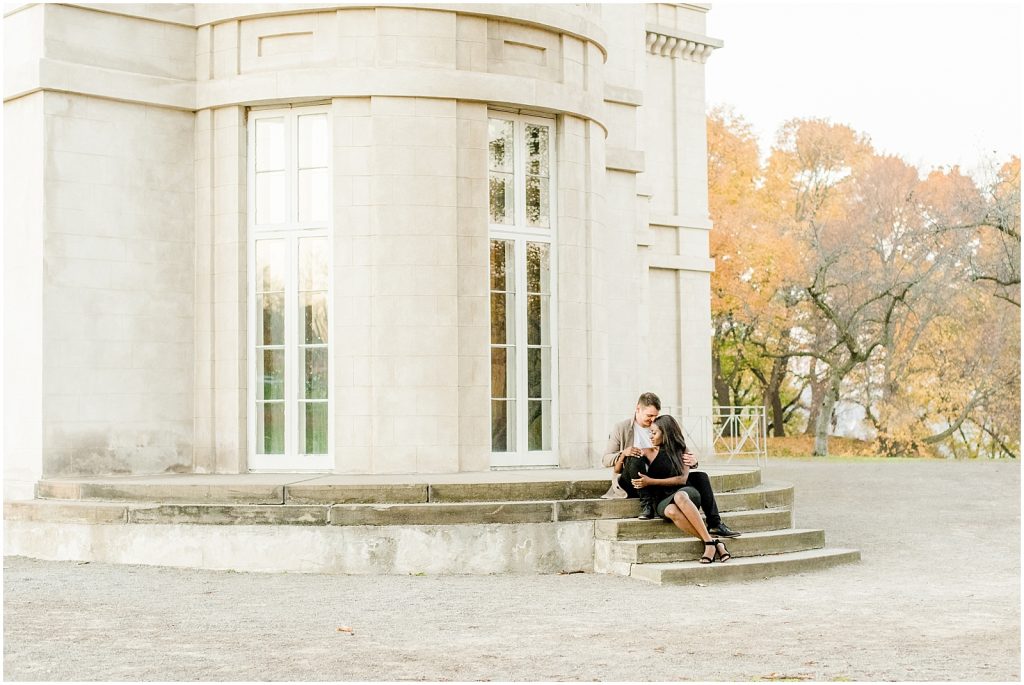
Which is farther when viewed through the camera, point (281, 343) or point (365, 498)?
point (281, 343)

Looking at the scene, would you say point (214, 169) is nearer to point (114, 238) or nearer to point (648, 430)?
point (114, 238)

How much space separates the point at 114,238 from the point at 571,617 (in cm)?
662

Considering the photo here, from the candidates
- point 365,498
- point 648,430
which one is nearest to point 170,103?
point 365,498

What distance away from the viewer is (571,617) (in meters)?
7.89

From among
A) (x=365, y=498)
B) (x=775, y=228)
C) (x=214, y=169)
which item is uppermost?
(x=775, y=228)

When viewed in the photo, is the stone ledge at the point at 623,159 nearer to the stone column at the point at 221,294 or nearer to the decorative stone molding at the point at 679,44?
the stone column at the point at 221,294

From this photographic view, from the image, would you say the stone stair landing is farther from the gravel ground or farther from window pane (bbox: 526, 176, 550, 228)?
window pane (bbox: 526, 176, 550, 228)

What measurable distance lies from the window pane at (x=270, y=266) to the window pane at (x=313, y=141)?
0.87m

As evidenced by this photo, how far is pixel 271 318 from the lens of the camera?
39.5ft

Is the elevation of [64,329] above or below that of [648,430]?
above

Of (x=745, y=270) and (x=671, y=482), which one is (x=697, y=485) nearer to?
(x=671, y=482)

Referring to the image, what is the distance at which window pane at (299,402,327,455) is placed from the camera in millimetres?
11781

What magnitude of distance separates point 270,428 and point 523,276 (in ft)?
9.99

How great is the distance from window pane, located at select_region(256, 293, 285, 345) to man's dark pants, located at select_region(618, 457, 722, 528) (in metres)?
3.93
